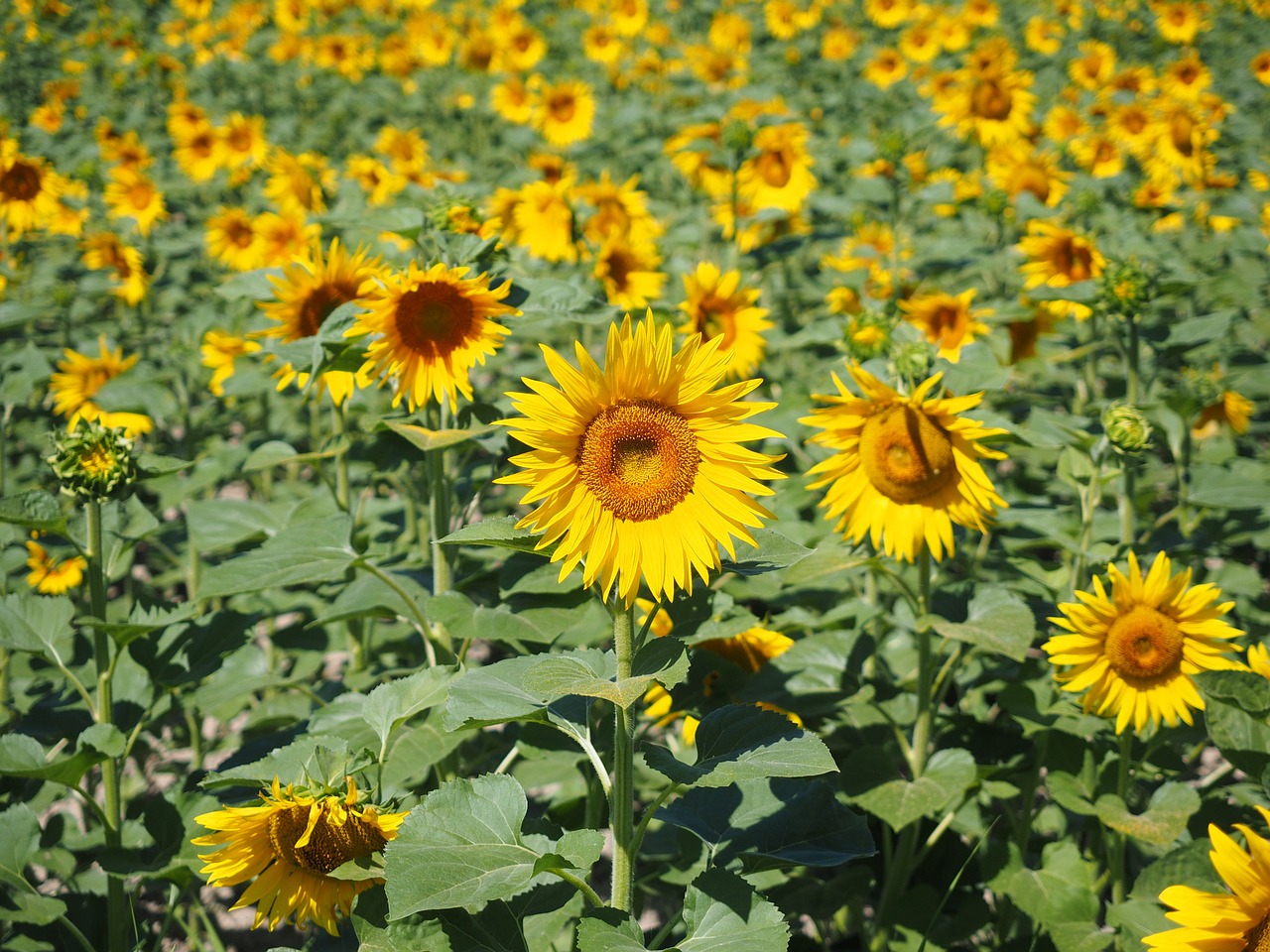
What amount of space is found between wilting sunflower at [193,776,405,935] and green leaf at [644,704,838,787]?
0.45 m

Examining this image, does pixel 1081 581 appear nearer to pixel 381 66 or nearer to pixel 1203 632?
pixel 1203 632

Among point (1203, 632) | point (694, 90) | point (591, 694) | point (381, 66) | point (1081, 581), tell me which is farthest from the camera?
point (381, 66)

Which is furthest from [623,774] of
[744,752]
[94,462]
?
[94,462]

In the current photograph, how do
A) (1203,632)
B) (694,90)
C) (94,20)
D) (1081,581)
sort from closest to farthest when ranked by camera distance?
(1203,632)
(1081,581)
(694,90)
(94,20)

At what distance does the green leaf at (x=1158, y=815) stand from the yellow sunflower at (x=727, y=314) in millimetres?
1749

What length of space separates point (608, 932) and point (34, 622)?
1.64 metres

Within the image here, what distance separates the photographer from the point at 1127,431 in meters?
2.15

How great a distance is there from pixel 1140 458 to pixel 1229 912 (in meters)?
1.31

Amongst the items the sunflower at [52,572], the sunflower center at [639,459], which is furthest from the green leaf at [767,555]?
the sunflower at [52,572]

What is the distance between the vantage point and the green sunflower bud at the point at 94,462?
1933 millimetres

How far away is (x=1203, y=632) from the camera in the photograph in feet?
6.36

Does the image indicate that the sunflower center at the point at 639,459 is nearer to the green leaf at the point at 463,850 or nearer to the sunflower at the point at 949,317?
the green leaf at the point at 463,850

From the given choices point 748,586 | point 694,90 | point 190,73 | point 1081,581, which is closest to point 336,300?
point 748,586

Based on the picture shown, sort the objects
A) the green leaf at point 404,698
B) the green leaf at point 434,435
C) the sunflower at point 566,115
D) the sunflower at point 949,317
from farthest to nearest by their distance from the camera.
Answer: the sunflower at point 566,115, the sunflower at point 949,317, the green leaf at point 434,435, the green leaf at point 404,698
